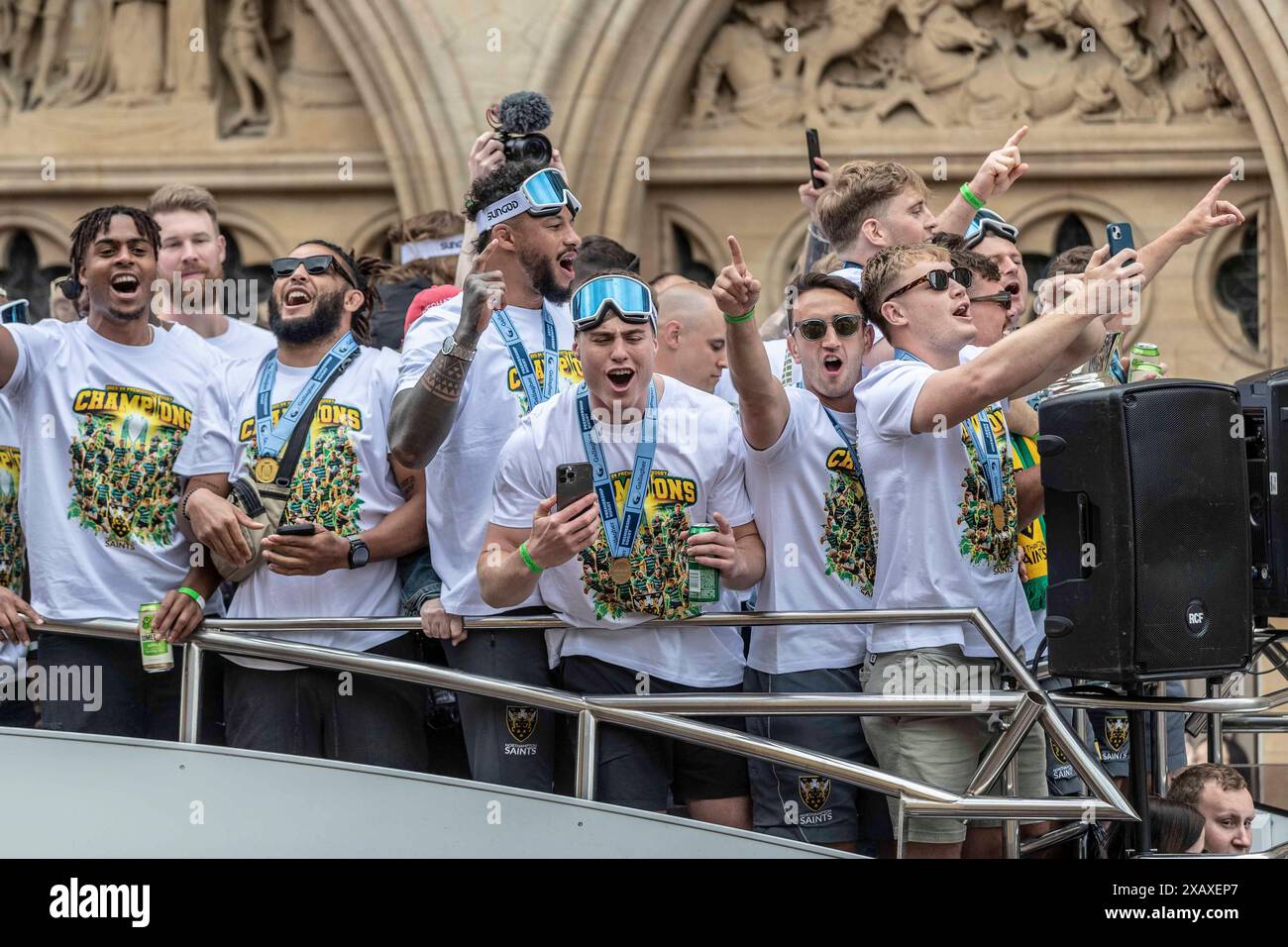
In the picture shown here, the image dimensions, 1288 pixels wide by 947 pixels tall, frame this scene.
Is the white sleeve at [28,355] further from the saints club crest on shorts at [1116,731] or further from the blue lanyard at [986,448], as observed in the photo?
the saints club crest on shorts at [1116,731]

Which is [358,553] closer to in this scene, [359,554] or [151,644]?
[359,554]

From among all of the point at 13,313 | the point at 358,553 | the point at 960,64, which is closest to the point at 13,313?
the point at 13,313

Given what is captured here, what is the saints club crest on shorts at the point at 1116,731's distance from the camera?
5.62 meters

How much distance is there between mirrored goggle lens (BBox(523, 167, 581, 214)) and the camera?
5086 millimetres

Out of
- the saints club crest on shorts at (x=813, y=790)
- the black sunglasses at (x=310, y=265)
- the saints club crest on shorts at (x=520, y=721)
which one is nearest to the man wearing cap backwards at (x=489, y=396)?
the saints club crest on shorts at (x=520, y=721)

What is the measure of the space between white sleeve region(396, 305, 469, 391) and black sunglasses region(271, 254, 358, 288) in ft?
1.26

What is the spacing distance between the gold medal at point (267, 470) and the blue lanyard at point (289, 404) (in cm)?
1

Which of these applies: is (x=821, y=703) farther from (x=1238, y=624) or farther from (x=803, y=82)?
(x=803, y=82)

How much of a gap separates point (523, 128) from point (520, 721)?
1.73m

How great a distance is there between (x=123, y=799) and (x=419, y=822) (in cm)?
73

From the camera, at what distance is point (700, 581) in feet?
15.0

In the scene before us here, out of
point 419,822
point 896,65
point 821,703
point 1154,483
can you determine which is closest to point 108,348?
point 419,822

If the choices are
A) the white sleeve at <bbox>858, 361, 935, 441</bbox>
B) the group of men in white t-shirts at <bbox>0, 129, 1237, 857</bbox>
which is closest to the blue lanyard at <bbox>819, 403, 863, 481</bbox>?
the group of men in white t-shirts at <bbox>0, 129, 1237, 857</bbox>
